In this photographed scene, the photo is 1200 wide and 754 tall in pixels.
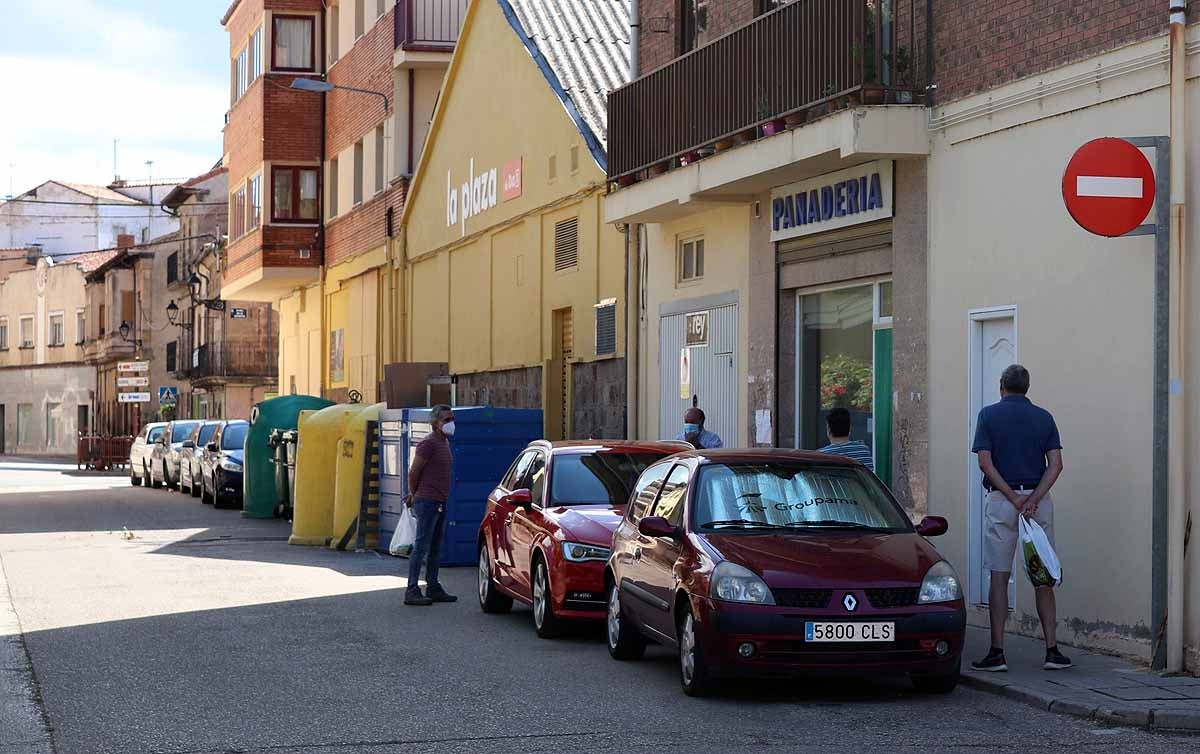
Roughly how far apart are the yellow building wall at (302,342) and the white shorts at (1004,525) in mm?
30817

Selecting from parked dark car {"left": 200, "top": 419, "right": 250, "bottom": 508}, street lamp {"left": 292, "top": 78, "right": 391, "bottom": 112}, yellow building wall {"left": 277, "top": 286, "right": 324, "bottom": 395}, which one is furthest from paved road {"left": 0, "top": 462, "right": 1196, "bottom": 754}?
yellow building wall {"left": 277, "top": 286, "right": 324, "bottom": 395}

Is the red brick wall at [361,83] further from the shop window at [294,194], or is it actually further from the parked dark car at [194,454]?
the parked dark car at [194,454]

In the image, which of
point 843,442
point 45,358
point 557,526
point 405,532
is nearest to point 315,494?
point 405,532

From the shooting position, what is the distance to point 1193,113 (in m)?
11.4

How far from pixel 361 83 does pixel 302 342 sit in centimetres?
869

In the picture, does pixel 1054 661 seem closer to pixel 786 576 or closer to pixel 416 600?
pixel 786 576

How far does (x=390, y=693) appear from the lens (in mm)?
10570

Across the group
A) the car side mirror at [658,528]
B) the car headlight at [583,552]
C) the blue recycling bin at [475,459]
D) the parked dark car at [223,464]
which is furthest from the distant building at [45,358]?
the car side mirror at [658,528]

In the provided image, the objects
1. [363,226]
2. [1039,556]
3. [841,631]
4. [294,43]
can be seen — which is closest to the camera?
[841,631]

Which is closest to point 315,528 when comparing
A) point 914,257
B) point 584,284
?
point 584,284

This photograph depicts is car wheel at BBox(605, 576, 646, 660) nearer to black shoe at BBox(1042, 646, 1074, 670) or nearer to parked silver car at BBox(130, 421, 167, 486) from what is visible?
black shoe at BBox(1042, 646, 1074, 670)

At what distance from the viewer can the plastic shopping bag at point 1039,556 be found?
11078mm

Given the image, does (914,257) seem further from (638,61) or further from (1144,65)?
(638,61)

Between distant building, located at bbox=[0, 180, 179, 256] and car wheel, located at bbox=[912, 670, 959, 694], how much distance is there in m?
83.5
